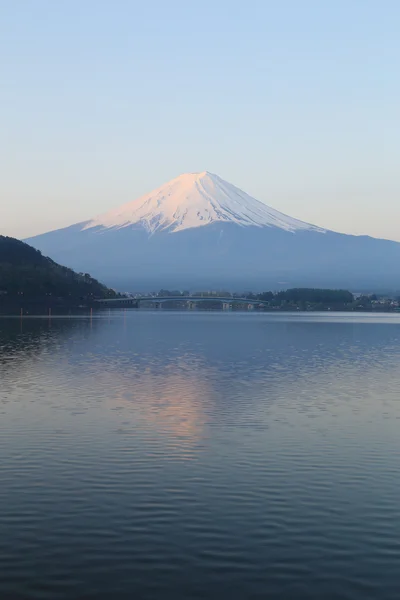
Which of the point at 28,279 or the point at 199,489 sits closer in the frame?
the point at 199,489

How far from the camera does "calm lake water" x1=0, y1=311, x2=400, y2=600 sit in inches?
444

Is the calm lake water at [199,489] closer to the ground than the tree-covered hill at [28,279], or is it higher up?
closer to the ground

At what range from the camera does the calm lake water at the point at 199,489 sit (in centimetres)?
1128

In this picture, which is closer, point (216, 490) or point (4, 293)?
point (216, 490)

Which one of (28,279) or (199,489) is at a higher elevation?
(28,279)

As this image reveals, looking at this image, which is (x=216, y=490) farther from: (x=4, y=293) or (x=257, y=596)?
(x=4, y=293)

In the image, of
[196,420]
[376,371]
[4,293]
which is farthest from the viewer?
[4,293]

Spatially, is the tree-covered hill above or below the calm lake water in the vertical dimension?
above

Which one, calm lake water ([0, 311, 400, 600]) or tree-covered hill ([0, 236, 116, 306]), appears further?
tree-covered hill ([0, 236, 116, 306])

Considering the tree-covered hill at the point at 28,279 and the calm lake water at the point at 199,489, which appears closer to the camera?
the calm lake water at the point at 199,489

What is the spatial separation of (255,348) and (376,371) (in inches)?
693

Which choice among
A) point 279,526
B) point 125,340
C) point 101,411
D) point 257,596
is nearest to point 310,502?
point 279,526

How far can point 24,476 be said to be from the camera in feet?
55.4

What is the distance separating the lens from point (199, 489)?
16.0 metres
